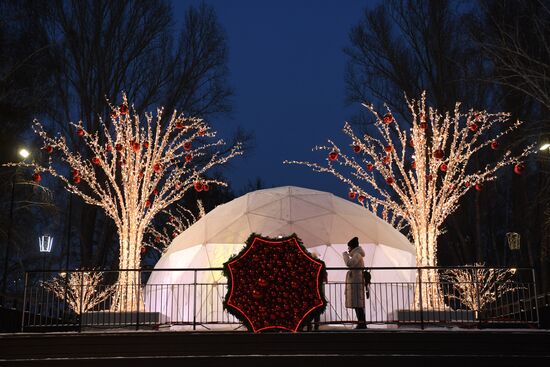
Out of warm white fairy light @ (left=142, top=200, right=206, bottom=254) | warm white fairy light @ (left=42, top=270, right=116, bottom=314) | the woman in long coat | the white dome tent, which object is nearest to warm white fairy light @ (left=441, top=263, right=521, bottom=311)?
the white dome tent

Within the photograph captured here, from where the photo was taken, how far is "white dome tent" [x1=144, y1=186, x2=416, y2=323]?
61.8ft

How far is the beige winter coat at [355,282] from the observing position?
1361 centimetres

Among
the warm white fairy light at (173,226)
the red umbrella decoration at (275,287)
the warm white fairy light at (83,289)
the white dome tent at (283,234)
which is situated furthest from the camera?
the warm white fairy light at (173,226)

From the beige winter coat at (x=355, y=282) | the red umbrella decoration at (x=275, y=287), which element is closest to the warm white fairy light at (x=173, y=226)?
the beige winter coat at (x=355, y=282)

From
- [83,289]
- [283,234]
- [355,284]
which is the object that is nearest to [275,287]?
[355,284]

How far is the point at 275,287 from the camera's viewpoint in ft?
40.7

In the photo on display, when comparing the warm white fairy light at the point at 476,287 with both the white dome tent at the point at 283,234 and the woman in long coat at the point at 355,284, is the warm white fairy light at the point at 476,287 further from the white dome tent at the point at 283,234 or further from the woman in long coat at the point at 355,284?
the woman in long coat at the point at 355,284

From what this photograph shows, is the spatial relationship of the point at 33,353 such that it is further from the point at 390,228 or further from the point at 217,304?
the point at 390,228

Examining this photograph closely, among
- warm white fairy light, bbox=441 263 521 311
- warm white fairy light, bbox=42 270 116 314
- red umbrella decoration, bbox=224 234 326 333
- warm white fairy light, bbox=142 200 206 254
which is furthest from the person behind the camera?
warm white fairy light, bbox=142 200 206 254

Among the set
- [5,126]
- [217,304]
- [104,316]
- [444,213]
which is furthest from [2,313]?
[444,213]

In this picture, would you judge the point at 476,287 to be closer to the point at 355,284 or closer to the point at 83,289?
the point at 355,284

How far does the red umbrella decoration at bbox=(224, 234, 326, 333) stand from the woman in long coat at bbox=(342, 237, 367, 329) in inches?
56.1

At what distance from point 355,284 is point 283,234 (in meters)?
5.35

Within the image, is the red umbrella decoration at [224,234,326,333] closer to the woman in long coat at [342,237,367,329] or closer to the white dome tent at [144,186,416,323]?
the woman in long coat at [342,237,367,329]
